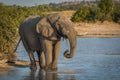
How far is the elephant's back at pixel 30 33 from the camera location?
79.9 ft

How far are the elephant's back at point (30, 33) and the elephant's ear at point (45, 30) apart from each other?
2.15 feet

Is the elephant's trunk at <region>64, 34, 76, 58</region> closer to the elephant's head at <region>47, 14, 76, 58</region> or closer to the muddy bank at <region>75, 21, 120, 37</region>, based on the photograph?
the elephant's head at <region>47, 14, 76, 58</region>

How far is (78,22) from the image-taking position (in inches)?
3622

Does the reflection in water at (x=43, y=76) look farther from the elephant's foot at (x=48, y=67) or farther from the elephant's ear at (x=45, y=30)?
the elephant's ear at (x=45, y=30)

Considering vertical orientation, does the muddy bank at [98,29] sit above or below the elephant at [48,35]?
below

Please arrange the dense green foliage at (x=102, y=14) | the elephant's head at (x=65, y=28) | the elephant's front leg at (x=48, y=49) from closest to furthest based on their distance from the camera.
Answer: the elephant's head at (x=65, y=28), the elephant's front leg at (x=48, y=49), the dense green foliage at (x=102, y=14)

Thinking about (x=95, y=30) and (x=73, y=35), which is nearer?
(x=73, y=35)

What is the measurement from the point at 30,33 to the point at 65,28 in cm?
254

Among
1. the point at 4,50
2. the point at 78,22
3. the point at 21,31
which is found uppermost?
the point at 21,31

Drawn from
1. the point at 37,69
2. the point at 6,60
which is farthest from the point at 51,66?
the point at 6,60

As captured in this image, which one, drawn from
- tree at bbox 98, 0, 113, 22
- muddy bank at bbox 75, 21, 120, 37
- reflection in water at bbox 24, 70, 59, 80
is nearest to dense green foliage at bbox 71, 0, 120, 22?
tree at bbox 98, 0, 113, 22

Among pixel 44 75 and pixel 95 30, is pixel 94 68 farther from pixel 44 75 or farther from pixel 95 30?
pixel 95 30

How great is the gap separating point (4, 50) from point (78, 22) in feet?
196

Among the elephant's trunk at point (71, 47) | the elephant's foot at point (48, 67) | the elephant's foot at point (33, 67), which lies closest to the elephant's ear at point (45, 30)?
the elephant's trunk at point (71, 47)
